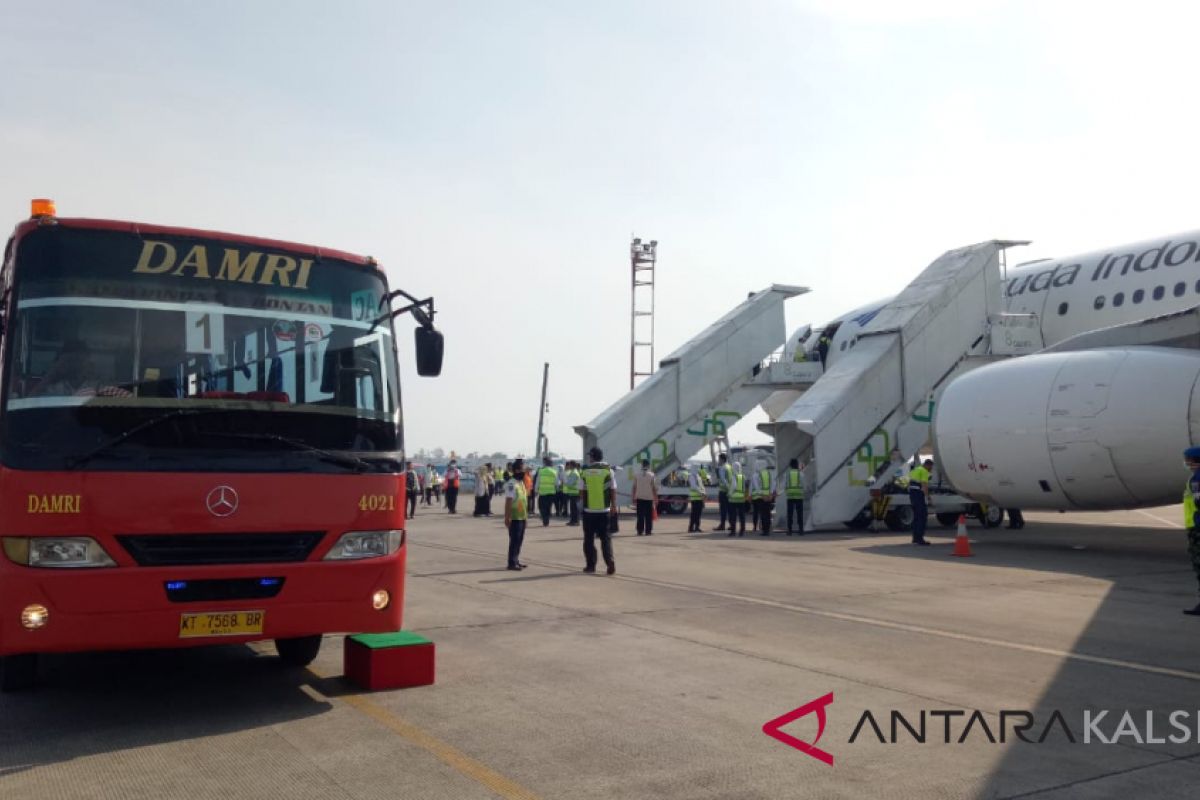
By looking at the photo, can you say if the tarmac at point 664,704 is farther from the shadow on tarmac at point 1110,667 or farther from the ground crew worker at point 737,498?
the ground crew worker at point 737,498

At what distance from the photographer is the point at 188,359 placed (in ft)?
20.5

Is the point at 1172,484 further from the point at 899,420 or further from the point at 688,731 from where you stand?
the point at 688,731

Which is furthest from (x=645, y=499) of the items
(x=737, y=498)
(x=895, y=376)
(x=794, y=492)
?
(x=895, y=376)

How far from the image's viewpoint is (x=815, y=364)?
30.6m

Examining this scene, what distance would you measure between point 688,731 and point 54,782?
3.46 meters

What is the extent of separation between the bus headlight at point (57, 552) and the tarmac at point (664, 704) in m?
1.05

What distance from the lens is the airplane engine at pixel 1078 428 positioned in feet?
47.4

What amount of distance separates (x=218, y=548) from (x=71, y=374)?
1.38 metres

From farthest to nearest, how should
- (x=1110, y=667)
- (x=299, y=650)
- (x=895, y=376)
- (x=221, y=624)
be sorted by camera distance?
(x=895, y=376) < (x=299, y=650) < (x=1110, y=667) < (x=221, y=624)

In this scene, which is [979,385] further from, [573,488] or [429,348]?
[429,348]

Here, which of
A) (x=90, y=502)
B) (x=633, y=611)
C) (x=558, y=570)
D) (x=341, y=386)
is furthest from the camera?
(x=558, y=570)

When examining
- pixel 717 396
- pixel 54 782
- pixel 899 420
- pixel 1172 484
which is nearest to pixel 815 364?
pixel 717 396

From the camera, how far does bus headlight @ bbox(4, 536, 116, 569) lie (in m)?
5.60

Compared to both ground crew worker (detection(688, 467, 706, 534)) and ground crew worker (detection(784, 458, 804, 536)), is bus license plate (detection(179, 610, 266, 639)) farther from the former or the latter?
ground crew worker (detection(688, 467, 706, 534))
